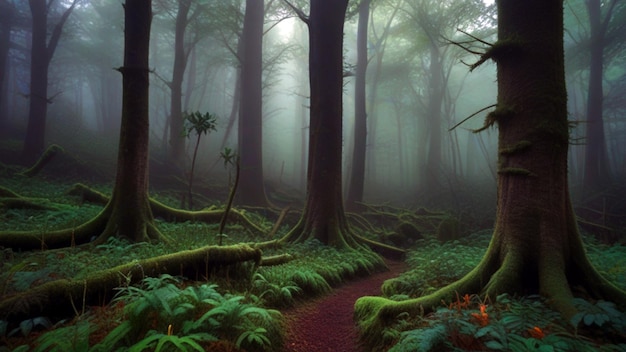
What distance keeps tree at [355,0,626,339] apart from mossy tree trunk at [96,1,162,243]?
545 centimetres

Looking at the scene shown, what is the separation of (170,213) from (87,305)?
622 centimetres

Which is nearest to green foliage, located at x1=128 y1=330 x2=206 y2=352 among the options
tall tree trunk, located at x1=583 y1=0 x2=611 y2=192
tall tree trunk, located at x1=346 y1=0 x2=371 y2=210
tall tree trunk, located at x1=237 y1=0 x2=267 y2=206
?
tall tree trunk, located at x1=237 y1=0 x2=267 y2=206

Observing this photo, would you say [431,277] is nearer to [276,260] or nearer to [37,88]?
[276,260]

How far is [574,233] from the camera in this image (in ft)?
14.0

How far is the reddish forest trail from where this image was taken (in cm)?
441

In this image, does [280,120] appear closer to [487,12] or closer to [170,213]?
[487,12]

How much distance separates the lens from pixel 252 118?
51.2ft

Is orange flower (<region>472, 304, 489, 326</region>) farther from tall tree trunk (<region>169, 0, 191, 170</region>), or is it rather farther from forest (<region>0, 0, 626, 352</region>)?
tall tree trunk (<region>169, 0, 191, 170</region>)

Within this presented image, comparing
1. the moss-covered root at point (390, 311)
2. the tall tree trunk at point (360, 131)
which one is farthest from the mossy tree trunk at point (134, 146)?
the tall tree trunk at point (360, 131)

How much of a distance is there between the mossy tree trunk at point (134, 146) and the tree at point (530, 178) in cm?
545

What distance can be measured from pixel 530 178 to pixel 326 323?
381cm

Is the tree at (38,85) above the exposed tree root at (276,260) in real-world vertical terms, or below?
above

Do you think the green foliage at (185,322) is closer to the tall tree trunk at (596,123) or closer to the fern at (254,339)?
the fern at (254,339)

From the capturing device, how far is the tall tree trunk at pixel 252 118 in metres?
14.6
